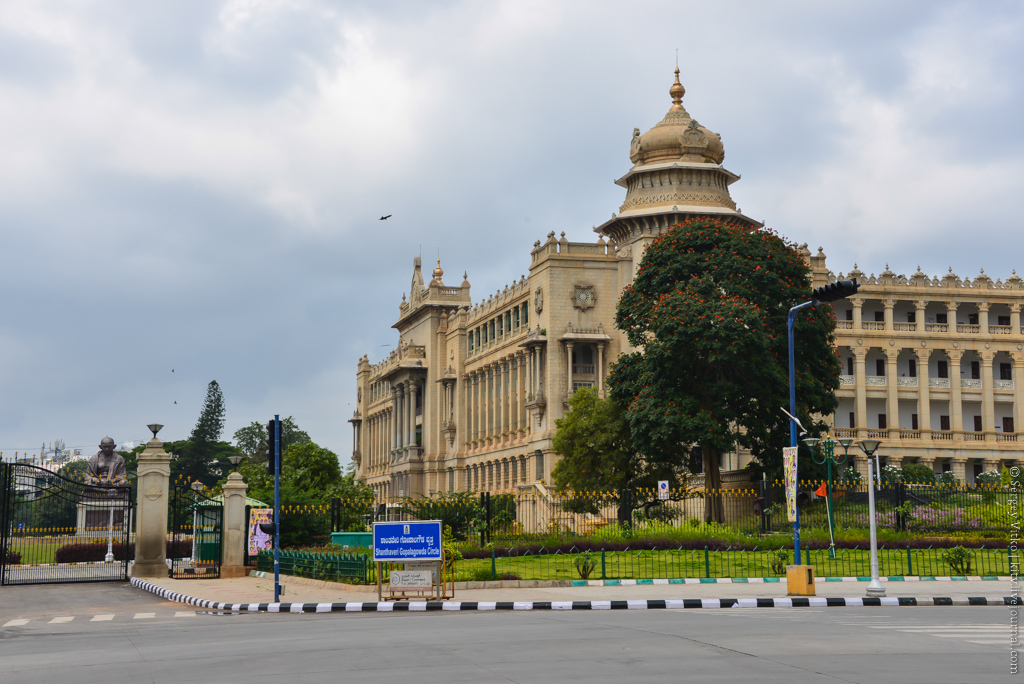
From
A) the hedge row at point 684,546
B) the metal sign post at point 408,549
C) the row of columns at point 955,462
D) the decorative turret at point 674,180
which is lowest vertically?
the hedge row at point 684,546

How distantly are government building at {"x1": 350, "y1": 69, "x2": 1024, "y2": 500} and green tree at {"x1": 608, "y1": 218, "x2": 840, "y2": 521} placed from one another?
294 inches

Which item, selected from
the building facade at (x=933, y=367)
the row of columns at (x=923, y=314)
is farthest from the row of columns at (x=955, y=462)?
the row of columns at (x=923, y=314)

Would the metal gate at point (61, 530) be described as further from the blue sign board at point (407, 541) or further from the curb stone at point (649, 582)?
the blue sign board at point (407, 541)

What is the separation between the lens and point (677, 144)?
6384 cm

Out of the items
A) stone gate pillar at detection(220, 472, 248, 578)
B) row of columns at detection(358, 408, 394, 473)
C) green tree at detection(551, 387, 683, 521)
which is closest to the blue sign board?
stone gate pillar at detection(220, 472, 248, 578)

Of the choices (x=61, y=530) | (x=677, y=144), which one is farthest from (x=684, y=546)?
(x=677, y=144)

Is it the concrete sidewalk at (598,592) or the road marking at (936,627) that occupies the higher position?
the road marking at (936,627)

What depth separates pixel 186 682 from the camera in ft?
36.8

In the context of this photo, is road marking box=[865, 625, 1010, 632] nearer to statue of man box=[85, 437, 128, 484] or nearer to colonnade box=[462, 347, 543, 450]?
statue of man box=[85, 437, 128, 484]

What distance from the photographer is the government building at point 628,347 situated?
63500 mm

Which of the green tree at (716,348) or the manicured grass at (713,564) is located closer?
the manicured grass at (713,564)

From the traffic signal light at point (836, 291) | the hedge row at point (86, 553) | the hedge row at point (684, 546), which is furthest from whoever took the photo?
the hedge row at point (86, 553)

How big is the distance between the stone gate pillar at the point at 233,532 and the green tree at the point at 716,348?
52.6ft

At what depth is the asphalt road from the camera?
11383 millimetres
